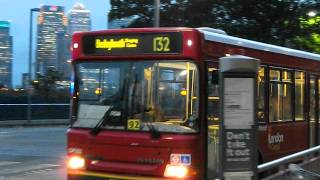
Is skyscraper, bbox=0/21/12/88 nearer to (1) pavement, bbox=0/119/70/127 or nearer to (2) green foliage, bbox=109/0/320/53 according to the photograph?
(1) pavement, bbox=0/119/70/127

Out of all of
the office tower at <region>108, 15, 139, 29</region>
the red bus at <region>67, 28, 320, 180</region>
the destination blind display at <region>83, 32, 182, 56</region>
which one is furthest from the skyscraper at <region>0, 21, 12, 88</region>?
the red bus at <region>67, 28, 320, 180</region>

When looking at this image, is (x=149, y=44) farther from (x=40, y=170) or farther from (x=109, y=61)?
(x=40, y=170)

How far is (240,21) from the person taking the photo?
29594 mm

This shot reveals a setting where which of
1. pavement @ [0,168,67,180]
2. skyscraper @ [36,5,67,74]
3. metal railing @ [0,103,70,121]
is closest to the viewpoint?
pavement @ [0,168,67,180]

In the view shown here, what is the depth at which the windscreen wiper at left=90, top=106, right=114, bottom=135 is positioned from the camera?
8977 mm

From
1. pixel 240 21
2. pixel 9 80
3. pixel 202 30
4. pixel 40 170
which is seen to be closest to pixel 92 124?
pixel 202 30

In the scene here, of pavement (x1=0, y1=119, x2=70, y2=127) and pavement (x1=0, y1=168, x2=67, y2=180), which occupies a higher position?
pavement (x1=0, y1=119, x2=70, y2=127)

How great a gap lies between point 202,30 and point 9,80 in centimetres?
7055

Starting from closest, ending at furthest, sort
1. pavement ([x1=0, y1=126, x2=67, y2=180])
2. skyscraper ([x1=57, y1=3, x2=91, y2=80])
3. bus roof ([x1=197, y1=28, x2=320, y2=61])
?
1. bus roof ([x1=197, y1=28, x2=320, y2=61])
2. pavement ([x1=0, y1=126, x2=67, y2=180])
3. skyscraper ([x1=57, y1=3, x2=91, y2=80])

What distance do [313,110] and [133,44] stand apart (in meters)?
5.49

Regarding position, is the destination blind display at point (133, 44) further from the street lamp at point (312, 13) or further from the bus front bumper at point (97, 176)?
the street lamp at point (312, 13)

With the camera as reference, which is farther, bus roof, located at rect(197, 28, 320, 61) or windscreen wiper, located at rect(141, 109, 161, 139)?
bus roof, located at rect(197, 28, 320, 61)

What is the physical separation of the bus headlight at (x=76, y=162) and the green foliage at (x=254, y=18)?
20.5m

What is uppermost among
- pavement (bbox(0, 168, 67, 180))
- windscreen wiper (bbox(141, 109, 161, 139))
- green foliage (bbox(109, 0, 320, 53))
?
green foliage (bbox(109, 0, 320, 53))
